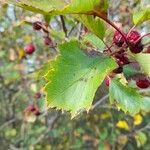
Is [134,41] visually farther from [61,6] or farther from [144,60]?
[61,6]

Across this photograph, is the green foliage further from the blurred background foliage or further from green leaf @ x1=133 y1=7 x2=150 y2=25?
the blurred background foliage

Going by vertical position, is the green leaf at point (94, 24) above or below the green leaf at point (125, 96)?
above

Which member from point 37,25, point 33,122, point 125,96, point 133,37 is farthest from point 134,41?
point 33,122

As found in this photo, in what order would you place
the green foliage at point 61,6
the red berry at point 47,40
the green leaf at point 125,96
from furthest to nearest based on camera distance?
the red berry at point 47,40, the green leaf at point 125,96, the green foliage at point 61,6

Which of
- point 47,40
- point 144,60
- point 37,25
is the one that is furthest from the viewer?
point 47,40

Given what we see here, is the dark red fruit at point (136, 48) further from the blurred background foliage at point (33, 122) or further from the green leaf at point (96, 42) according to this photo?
the blurred background foliage at point (33, 122)

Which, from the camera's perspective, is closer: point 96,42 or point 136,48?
point 136,48

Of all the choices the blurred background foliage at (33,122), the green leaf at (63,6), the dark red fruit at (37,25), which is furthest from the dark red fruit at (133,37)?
the blurred background foliage at (33,122)
